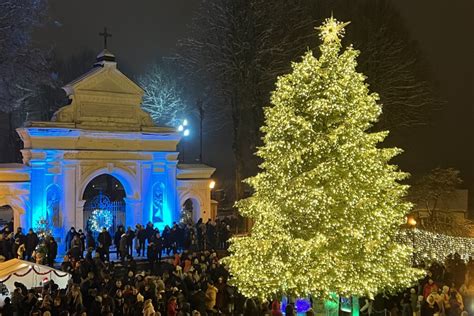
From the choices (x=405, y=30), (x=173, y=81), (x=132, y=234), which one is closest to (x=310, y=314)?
(x=132, y=234)

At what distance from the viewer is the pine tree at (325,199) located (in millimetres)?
13227

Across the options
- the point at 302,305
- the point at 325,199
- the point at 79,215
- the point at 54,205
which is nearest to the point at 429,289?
the point at 302,305

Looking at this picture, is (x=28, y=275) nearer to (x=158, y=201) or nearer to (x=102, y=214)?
(x=102, y=214)

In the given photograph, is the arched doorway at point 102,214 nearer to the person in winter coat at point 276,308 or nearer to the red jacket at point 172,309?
the red jacket at point 172,309

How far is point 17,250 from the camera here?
19.3m

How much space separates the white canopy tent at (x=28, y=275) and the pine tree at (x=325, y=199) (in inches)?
194

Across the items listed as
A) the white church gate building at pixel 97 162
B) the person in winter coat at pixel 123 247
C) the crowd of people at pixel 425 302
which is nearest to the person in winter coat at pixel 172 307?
the crowd of people at pixel 425 302

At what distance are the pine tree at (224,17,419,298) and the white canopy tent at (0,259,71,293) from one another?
4930 millimetres

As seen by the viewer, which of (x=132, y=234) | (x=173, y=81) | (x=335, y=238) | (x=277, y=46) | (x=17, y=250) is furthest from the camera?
(x=173, y=81)

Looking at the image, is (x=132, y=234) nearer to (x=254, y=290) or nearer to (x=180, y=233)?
(x=180, y=233)

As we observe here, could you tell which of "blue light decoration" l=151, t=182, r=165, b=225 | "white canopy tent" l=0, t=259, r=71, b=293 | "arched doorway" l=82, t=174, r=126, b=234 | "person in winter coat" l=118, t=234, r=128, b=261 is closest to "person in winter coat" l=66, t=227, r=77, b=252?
"person in winter coat" l=118, t=234, r=128, b=261

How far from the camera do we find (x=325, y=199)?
13.2m

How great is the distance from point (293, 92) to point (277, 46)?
12.6 metres

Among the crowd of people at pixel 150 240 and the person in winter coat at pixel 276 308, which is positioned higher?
the crowd of people at pixel 150 240
